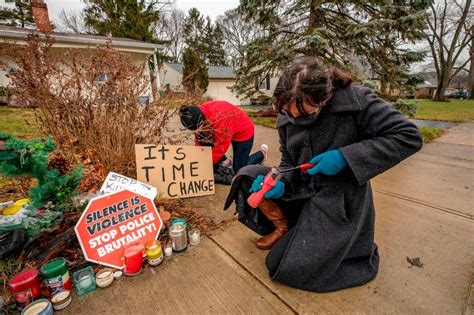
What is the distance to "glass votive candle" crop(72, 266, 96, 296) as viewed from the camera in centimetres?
123

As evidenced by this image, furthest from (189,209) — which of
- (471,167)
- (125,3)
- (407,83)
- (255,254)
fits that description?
(125,3)

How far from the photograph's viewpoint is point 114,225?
1470 millimetres

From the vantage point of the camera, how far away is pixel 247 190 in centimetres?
150

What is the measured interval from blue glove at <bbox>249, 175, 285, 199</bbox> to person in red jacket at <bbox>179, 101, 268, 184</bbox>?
1.06m

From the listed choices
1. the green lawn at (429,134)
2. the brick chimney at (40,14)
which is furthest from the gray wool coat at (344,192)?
the brick chimney at (40,14)

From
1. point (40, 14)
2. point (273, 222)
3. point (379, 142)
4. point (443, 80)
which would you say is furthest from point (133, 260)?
point (443, 80)

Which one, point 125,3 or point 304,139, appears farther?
point 125,3

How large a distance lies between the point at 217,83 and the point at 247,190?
59.6 ft

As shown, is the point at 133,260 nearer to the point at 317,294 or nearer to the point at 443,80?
the point at 317,294

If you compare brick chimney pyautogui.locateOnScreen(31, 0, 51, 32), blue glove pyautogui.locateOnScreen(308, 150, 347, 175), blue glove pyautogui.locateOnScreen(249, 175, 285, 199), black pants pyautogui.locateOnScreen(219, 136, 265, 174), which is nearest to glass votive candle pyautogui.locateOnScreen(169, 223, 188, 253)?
blue glove pyautogui.locateOnScreen(249, 175, 285, 199)

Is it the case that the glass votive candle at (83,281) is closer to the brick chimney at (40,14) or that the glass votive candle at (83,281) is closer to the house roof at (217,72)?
the brick chimney at (40,14)

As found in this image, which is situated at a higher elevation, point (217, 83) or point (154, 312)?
point (217, 83)

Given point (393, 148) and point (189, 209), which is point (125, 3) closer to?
point (189, 209)

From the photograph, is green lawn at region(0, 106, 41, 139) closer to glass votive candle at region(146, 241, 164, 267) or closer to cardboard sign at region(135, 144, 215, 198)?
cardboard sign at region(135, 144, 215, 198)
